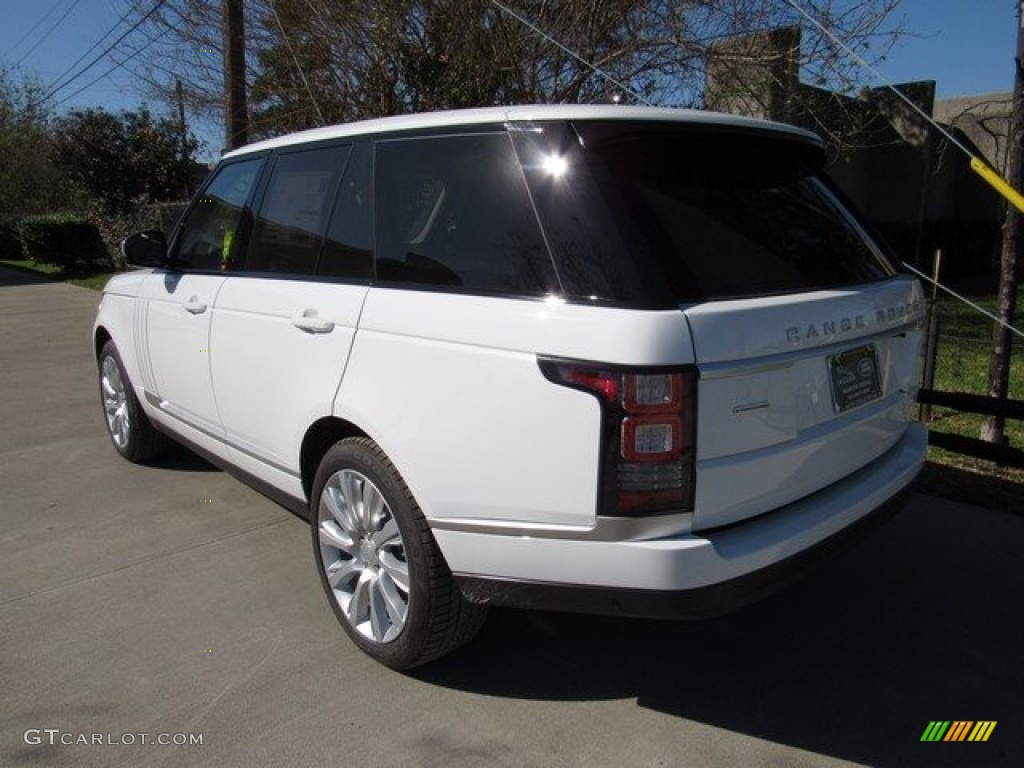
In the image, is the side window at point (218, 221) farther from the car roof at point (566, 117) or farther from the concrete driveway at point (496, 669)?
the concrete driveway at point (496, 669)

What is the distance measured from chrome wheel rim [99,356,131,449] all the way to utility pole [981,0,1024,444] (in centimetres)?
537

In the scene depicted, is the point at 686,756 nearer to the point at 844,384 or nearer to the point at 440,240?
the point at 844,384

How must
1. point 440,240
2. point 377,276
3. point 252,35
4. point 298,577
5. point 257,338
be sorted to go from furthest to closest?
point 252,35, point 298,577, point 257,338, point 377,276, point 440,240

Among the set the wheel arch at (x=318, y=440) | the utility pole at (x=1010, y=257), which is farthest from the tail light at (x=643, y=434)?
the utility pole at (x=1010, y=257)

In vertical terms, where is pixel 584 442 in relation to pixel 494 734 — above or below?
above

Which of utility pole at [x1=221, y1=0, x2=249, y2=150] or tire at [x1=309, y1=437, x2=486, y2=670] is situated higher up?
utility pole at [x1=221, y1=0, x2=249, y2=150]

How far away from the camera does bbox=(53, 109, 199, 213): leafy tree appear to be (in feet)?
60.4

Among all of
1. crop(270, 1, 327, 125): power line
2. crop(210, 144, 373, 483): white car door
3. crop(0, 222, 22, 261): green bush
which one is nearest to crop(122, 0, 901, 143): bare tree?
crop(270, 1, 327, 125): power line

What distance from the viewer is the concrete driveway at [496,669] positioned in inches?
102

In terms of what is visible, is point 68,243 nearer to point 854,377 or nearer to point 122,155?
point 122,155

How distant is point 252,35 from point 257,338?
7865mm

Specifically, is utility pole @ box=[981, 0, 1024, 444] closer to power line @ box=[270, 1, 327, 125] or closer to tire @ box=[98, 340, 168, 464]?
tire @ box=[98, 340, 168, 464]

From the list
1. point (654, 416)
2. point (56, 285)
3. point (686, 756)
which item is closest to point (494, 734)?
point (686, 756)

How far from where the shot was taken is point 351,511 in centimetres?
299
